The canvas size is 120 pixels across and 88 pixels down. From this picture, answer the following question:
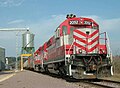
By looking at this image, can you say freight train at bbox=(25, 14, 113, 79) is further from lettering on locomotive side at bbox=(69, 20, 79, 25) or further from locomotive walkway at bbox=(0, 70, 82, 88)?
locomotive walkway at bbox=(0, 70, 82, 88)

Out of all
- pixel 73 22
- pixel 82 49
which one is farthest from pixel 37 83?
pixel 73 22

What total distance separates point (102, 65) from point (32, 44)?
56422 mm

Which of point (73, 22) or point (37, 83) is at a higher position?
point (73, 22)

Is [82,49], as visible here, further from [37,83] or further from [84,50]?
[37,83]

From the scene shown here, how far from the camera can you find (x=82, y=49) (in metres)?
17.7

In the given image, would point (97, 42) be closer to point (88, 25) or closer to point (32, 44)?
point (88, 25)

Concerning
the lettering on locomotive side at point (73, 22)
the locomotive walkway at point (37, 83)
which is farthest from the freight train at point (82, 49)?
the locomotive walkway at point (37, 83)

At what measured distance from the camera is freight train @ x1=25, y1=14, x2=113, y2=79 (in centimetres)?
1652

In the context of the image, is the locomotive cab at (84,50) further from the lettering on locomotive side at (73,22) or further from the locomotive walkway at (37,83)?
the locomotive walkway at (37,83)

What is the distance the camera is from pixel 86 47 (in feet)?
58.3

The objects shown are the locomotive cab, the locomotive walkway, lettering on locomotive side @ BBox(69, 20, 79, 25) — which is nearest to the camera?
the locomotive walkway

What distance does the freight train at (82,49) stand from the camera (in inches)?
650

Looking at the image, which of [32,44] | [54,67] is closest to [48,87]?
[54,67]

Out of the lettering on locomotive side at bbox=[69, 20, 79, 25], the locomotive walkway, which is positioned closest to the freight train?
the lettering on locomotive side at bbox=[69, 20, 79, 25]
